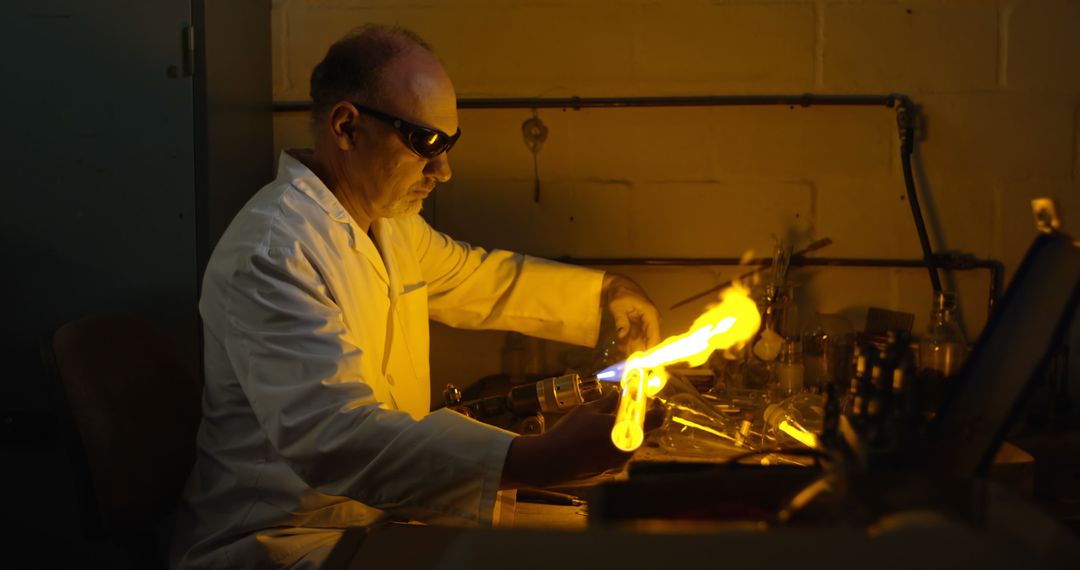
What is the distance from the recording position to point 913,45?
241 centimetres

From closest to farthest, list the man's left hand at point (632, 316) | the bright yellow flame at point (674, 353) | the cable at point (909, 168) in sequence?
the bright yellow flame at point (674, 353) → the man's left hand at point (632, 316) → the cable at point (909, 168)

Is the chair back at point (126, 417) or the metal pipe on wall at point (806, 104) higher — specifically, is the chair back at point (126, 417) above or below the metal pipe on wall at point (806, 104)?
A: below

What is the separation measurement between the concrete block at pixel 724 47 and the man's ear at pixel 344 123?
949 mm

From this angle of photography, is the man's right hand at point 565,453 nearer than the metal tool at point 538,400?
Yes

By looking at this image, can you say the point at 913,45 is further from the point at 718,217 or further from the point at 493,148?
the point at 493,148

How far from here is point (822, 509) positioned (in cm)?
82

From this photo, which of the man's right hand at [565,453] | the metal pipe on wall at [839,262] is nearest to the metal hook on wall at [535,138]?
the metal pipe on wall at [839,262]

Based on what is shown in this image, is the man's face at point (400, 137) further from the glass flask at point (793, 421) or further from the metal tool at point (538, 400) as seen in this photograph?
the glass flask at point (793, 421)

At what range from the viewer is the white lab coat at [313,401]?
140cm

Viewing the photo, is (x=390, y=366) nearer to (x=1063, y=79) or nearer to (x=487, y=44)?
(x=487, y=44)

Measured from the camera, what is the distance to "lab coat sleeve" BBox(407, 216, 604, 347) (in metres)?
2.30

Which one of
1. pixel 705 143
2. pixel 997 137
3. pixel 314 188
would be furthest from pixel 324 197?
pixel 997 137

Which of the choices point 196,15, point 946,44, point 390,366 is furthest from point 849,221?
point 196,15

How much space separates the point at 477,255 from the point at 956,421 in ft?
4.95
